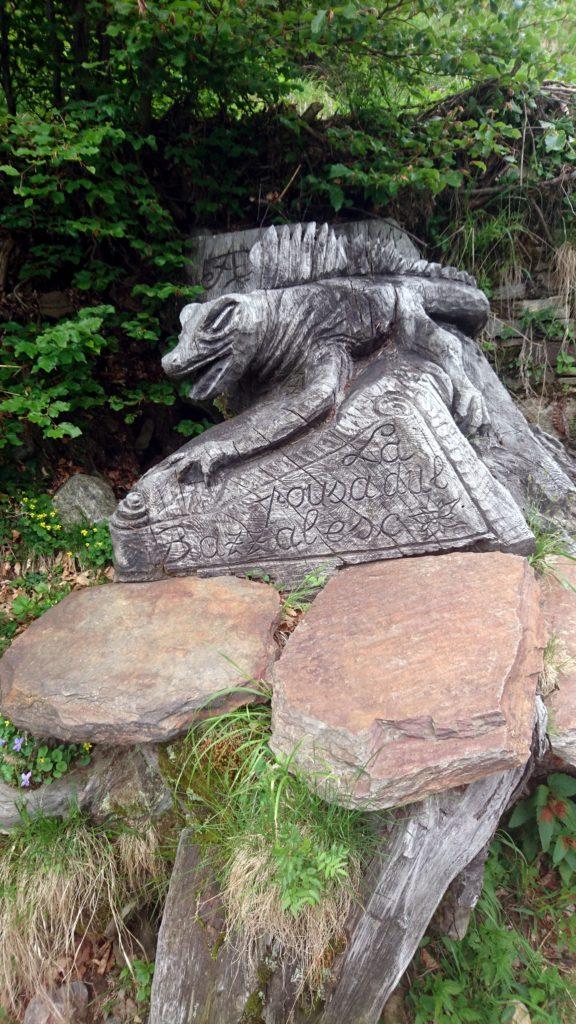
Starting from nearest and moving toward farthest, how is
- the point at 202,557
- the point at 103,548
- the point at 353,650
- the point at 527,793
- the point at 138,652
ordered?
the point at 353,650 < the point at 138,652 < the point at 527,793 < the point at 202,557 < the point at 103,548

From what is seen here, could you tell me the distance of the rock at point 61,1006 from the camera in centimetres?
219

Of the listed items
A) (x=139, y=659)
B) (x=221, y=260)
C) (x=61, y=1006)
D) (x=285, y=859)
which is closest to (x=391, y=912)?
(x=285, y=859)

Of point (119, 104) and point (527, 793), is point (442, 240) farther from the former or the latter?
point (527, 793)

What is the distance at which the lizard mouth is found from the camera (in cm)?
271

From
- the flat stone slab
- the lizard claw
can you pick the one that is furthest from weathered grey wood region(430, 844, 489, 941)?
the lizard claw

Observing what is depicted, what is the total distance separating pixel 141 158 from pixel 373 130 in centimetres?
148

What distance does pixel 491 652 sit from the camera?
186 cm

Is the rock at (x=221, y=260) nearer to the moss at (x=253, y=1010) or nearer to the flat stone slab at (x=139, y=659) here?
the flat stone slab at (x=139, y=659)

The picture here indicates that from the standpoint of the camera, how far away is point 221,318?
266 centimetres

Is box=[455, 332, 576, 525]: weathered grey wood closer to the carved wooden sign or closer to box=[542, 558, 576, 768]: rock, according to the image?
the carved wooden sign

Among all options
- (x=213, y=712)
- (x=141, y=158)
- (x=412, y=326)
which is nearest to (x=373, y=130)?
(x=141, y=158)

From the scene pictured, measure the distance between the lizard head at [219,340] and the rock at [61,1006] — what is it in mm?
2530

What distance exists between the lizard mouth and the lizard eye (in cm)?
11

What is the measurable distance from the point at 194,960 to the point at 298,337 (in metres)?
2.53
